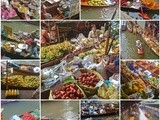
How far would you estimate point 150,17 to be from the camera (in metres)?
2.13

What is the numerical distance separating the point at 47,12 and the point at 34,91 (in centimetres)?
45

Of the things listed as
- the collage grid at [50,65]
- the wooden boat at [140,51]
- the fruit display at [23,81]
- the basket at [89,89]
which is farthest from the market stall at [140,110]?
the fruit display at [23,81]

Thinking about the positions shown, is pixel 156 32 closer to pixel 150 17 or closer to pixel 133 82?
pixel 150 17

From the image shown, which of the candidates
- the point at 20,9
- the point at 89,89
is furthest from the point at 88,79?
the point at 20,9

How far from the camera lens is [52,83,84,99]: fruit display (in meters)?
2.15

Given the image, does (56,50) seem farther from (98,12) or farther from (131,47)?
(131,47)

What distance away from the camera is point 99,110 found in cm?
216

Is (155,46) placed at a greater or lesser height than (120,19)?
lesser

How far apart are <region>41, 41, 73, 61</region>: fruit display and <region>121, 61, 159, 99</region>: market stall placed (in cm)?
32

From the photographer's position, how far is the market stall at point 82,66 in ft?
7.01

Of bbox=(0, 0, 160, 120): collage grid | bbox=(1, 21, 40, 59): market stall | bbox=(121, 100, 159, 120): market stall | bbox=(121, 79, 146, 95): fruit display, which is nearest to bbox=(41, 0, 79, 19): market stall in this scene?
bbox=(0, 0, 160, 120): collage grid

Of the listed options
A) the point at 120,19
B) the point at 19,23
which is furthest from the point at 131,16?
the point at 19,23

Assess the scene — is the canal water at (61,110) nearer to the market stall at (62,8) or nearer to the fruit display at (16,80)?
the fruit display at (16,80)

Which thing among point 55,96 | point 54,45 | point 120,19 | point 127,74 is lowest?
point 55,96
